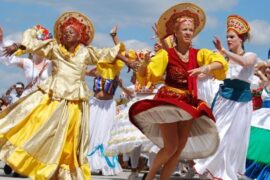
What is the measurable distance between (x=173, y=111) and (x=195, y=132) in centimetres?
67

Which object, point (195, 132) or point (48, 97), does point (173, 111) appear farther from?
point (48, 97)

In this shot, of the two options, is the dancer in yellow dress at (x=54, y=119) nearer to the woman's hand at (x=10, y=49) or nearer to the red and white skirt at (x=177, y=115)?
the woman's hand at (x=10, y=49)

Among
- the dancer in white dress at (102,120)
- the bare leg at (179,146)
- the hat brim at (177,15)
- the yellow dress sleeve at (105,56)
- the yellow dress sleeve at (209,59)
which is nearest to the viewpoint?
the bare leg at (179,146)

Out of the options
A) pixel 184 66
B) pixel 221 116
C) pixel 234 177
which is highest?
pixel 184 66

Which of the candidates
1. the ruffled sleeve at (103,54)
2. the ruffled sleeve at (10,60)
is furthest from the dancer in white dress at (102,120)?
the ruffled sleeve at (103,54)

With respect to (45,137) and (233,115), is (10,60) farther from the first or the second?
(233,115)

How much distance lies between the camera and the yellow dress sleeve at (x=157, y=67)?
271 inches

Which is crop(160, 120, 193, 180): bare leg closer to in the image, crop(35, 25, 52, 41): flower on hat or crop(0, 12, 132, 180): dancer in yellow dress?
crop(0, 12, 132, 180): dancer in yellow dress

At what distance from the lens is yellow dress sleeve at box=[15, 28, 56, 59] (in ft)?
26.0

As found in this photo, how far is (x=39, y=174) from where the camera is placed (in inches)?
297

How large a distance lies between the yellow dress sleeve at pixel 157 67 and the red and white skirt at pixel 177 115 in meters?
0.17

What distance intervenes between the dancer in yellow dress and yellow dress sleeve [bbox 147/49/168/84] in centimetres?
92

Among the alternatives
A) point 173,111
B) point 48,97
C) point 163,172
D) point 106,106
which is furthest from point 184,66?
point 106,106

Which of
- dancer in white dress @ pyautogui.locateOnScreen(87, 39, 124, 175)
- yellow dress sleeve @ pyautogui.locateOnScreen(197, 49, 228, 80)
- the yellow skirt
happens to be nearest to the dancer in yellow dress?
the yellow skirt
